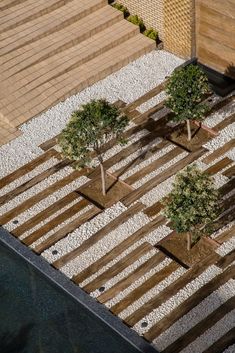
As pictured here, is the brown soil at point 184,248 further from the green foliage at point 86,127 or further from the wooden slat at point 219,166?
the green foliage at point 86,127

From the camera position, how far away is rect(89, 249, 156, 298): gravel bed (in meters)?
25.8

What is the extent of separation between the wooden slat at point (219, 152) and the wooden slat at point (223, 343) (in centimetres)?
795

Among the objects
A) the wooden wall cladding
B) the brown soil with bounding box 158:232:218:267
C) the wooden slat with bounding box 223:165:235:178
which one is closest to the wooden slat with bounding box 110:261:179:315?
the brown soil with bounding box 158:232:218:267

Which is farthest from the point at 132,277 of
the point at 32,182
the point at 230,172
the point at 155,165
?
the point at 32,182

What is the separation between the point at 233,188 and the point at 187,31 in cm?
866

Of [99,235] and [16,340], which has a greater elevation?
[99,235]

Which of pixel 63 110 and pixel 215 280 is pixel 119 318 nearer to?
pixel 215 280

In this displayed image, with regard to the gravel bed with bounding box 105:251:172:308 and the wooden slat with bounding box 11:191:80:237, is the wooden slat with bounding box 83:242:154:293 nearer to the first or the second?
the gravel bed with bounding box 105:251:172:308

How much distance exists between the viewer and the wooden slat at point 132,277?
83.8 feet

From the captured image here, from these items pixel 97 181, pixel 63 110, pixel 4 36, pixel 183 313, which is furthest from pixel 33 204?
pixel 4 36

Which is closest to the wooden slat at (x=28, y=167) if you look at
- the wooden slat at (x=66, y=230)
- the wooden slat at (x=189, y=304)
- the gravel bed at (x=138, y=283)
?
the wooden slat at (x=66, y=230)

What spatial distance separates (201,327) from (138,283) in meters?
2.72

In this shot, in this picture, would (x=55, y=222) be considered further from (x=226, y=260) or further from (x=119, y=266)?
(x=226, y=260)

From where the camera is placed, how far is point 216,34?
33156mm
